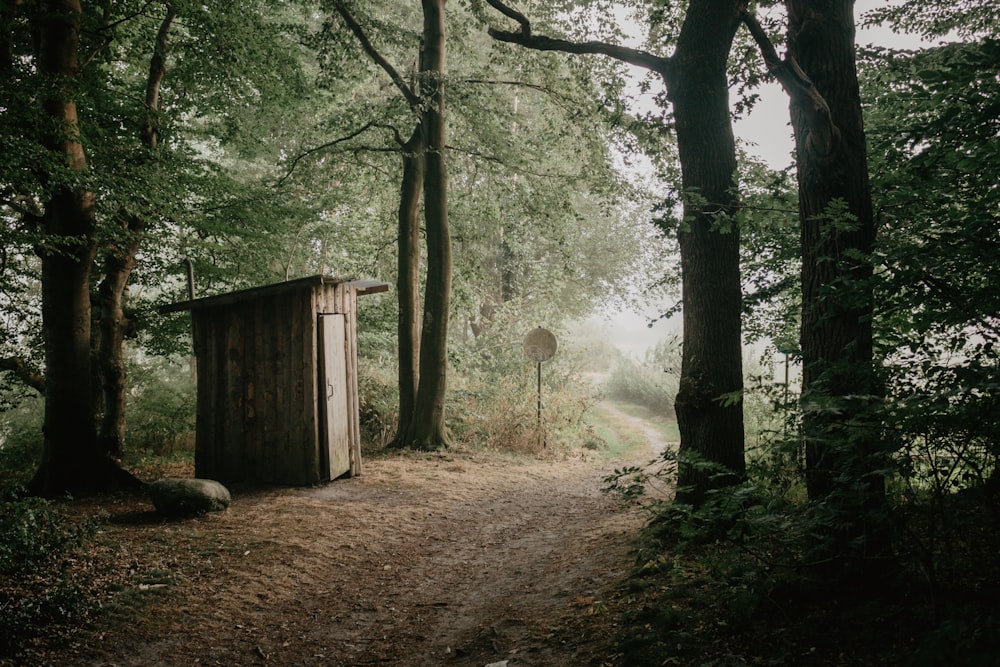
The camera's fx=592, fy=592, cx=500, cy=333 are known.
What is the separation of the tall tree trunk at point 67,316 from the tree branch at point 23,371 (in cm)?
404

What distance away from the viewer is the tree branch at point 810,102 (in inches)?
155

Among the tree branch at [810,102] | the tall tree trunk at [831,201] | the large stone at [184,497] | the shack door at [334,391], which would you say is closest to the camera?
the tall tree trunk at [831,201]

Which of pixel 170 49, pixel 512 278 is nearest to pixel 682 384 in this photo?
pixel 170 49

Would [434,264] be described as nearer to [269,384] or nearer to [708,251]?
[269,384]

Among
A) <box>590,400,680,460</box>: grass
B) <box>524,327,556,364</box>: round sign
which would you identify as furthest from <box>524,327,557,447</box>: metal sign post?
<box>590,400,680,460</box>: grass

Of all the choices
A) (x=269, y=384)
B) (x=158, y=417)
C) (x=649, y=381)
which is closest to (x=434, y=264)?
(x=269, y=384)

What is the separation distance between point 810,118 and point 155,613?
6.02m

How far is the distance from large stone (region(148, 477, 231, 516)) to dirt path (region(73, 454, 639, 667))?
17 centimetres

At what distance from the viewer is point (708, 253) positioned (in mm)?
5637

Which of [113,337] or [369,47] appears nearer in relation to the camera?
[113,337]

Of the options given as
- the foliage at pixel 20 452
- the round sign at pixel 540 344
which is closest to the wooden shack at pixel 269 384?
the foliage at pixel 20 452

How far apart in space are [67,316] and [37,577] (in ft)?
13.9

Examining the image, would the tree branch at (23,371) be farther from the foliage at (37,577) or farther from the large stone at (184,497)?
the foliage at (37,577)

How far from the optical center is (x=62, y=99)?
6902mm
